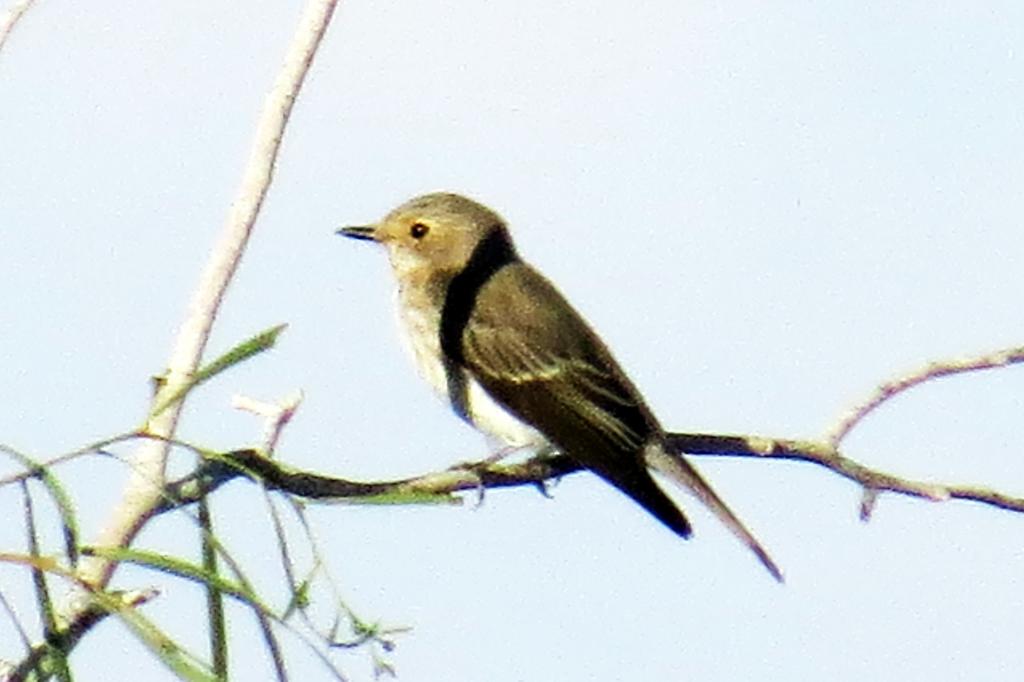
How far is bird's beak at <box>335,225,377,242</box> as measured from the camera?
353 inches

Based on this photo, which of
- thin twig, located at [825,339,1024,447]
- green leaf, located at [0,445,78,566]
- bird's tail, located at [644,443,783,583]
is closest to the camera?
green leaf, located at [0,445,78,566]

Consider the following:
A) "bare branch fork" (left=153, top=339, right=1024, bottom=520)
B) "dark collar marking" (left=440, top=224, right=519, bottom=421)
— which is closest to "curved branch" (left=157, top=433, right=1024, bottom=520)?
"bare branch fork" (left=153, top=339, right=1024, bottom=520)

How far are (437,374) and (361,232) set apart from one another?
1.38 metres

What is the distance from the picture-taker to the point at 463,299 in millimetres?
8531

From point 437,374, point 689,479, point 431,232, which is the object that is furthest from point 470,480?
point 431,232

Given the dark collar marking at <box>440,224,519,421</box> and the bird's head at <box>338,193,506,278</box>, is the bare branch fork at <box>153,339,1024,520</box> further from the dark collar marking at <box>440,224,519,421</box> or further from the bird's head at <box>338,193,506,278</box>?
the bird's head at <box>338,193,506,278</box>

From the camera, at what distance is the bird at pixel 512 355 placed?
7.02 meters

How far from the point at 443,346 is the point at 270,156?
4.45m

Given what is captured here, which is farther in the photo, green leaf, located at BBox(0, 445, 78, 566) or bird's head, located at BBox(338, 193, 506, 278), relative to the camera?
bird's head, located at BBox(338, 193, 506, 278)

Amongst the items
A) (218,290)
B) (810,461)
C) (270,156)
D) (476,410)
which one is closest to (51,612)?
(218,290)

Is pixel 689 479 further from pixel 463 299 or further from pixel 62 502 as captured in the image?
pixel 62 502

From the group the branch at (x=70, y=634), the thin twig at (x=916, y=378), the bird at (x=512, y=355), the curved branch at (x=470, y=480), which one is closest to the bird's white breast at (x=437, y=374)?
the bird at (x=512, y=355)

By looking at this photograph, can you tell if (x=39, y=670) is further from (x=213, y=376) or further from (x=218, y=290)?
(x=218, y=290)

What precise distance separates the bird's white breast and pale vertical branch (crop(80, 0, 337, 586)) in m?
3.86
